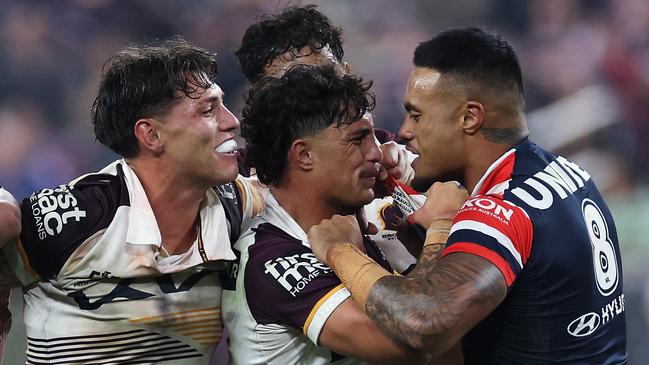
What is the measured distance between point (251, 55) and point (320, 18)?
14.7 inches

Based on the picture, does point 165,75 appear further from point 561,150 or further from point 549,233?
point 561,150

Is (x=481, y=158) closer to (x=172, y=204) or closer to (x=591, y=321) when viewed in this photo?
(x=591, y=321)

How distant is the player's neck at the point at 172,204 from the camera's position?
2938 millimetres

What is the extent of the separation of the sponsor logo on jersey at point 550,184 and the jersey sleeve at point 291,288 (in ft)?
1.83

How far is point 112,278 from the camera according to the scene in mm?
2791

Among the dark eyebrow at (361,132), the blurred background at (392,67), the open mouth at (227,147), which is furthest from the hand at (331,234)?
the blurred background at (392,67)

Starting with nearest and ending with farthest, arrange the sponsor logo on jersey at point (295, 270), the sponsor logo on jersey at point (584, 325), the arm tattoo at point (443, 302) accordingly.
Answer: the arm tattoo at point (443, 302) < the sponsor logo on jersey at point (584, 325) < the sponsor logo on jersey at point (295, 270)

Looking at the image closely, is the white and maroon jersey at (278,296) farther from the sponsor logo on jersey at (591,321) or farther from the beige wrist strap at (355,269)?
the sponsor logo on jersey at (591,321)

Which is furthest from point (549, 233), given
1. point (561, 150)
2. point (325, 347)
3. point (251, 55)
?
point (561, 150)

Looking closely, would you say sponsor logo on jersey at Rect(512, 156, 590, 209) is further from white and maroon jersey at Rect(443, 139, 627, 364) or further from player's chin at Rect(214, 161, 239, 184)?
player's chin at Rect(214, 161, 239, 184)

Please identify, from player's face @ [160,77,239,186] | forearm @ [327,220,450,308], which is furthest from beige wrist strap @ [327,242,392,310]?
player's face @ [160,77,239,186]

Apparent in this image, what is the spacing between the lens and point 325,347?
8.55ft

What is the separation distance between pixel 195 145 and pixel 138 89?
0.26m

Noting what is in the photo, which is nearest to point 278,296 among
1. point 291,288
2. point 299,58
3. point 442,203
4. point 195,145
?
point 291,288
